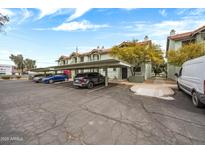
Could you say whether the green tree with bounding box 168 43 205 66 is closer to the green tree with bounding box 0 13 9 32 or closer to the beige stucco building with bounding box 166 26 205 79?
the beige stucco building with bounding box 166 26 205 79

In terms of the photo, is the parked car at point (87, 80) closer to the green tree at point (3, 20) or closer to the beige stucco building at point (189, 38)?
the green tree at point (3, 20)

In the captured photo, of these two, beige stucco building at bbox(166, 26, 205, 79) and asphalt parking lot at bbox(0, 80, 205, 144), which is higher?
beige stucco building at bbox(166, 26, 205, 79)

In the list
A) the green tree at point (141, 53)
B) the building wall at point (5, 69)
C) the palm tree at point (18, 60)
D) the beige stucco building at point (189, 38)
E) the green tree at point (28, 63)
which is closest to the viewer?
the beige stucco building at point (189, 38)

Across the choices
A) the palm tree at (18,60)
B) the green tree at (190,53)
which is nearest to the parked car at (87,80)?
the green tree at (190,53)

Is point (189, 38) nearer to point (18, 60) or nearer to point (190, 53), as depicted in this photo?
point (190, 53)

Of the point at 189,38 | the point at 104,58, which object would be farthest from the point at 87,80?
the point at 189,38

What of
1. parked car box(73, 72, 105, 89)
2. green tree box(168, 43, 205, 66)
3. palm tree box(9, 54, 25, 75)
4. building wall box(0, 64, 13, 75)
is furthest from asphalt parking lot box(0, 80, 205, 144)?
palm tree box(9, 54, 25, 75)

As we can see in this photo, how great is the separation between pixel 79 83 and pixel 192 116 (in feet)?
34.9

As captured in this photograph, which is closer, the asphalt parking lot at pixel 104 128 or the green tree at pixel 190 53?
the asphalt parking lot at pixel 104 128

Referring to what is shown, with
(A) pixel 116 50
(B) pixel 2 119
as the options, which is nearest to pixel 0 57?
(A) pixel 116 50

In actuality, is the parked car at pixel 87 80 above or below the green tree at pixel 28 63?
below

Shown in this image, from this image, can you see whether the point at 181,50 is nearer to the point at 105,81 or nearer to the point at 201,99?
the point at 105,81

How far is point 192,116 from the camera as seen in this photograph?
530 centimetres
